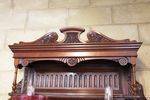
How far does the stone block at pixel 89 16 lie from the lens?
6.59 feet

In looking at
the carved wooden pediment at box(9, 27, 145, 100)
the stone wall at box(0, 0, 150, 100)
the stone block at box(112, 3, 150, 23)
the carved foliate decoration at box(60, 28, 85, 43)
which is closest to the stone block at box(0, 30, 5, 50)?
the stone wall at box(0, 0, 150, 100)

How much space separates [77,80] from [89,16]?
1.70ft

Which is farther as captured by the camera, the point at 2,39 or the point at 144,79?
the point at 2,39

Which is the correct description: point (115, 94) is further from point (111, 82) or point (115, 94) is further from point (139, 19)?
point (139, 19)

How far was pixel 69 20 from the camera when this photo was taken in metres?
2.05

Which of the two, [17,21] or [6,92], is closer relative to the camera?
[6,92]

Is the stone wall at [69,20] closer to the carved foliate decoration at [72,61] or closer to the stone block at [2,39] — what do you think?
the stone block at [2,39]

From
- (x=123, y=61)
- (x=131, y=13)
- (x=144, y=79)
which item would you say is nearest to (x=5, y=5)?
(x=131, y=13)

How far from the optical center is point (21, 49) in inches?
68.8

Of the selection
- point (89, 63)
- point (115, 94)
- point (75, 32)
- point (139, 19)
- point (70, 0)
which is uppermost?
point (70, 0)

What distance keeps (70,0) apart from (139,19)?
0.55 metres

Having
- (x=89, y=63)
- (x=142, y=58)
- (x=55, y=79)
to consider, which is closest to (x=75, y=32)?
(x=89, y=63)

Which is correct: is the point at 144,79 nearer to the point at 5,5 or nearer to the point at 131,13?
the point at 131,13

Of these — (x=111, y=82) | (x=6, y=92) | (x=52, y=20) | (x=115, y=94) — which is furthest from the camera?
(x=52, y=20)
